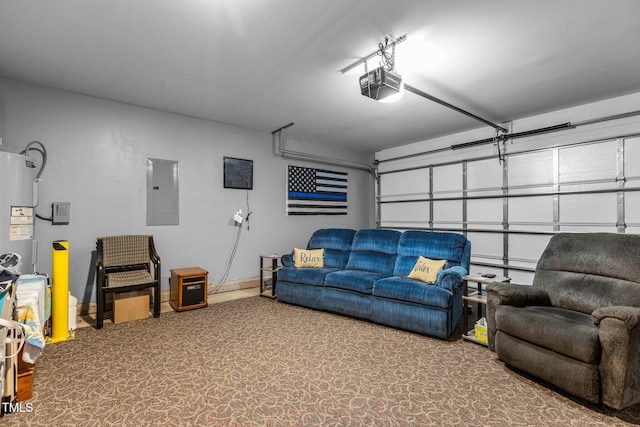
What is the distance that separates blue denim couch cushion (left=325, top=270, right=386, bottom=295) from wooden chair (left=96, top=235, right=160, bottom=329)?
2057 mm

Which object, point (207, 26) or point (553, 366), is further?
point (207, 26)

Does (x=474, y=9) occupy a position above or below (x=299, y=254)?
above

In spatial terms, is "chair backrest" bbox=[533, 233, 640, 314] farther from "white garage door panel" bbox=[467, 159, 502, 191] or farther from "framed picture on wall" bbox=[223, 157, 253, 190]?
"framed picture on wall" bbox=[223, 157, 253, 190]

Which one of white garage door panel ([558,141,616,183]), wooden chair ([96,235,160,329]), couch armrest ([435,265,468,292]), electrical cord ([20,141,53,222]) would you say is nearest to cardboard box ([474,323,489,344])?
couch armrest ([435,265,468,292])

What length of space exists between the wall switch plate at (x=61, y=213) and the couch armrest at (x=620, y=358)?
5.13 metres

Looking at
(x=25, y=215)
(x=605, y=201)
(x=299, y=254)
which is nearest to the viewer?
(x=25, y=215)

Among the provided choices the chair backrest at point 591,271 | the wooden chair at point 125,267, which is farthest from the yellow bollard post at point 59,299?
the chair backrest at point 591,271

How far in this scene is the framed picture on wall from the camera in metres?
5.12

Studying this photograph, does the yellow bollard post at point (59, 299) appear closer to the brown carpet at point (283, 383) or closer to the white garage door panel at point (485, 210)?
the brown carpet at point (283, 383)

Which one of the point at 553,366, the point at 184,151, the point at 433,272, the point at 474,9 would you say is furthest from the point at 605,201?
the point at 184,151

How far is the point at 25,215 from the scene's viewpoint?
3.15 m

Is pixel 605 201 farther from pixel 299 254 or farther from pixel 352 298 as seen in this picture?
pixel 299 254

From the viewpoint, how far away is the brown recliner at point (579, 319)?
1.94 meters

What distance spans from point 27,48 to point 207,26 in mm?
1769
